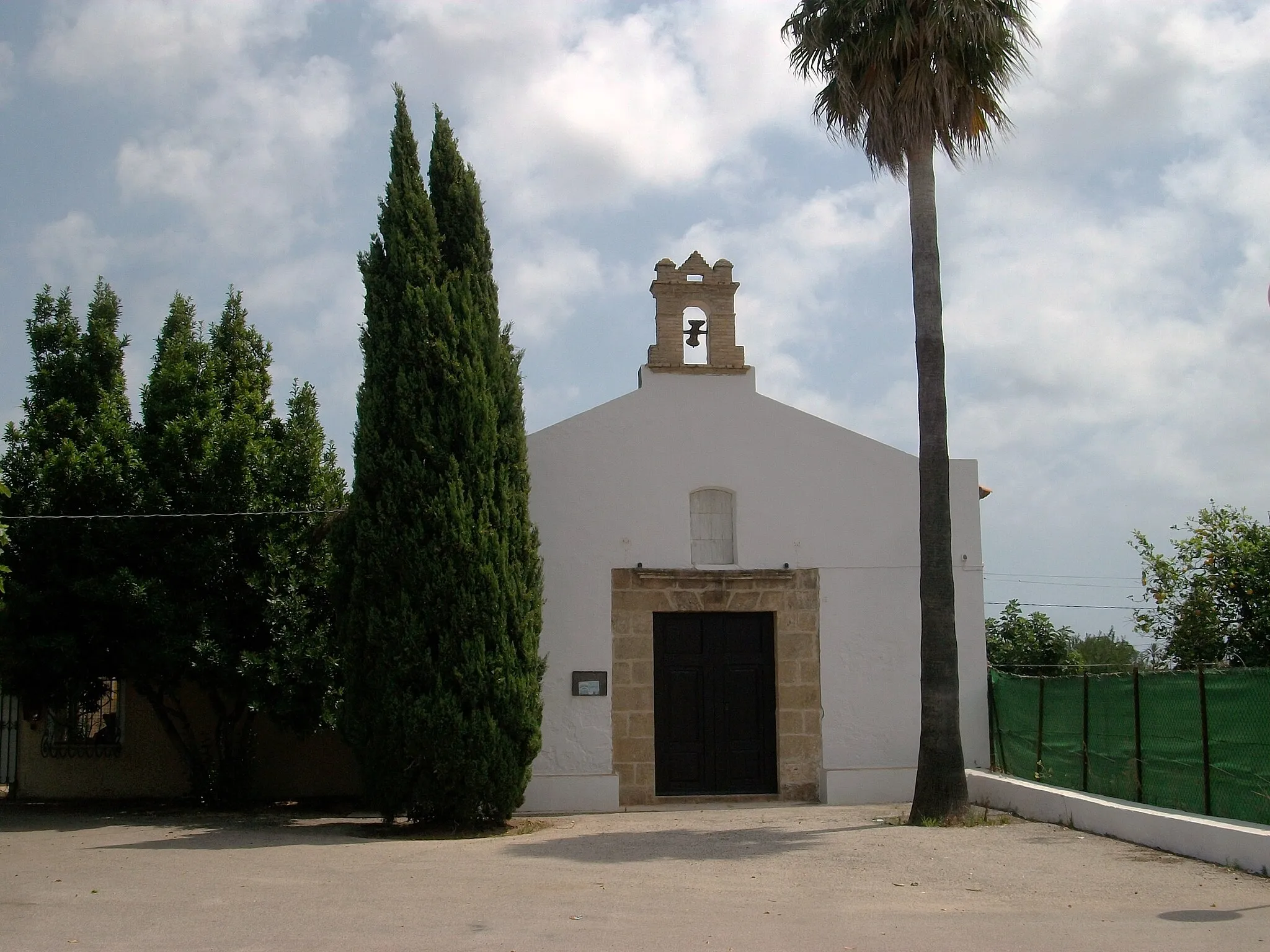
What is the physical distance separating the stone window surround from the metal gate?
10.5 m

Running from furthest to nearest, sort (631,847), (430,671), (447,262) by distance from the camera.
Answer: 1. (447,262)
2. (430,671)
3. (631,847)

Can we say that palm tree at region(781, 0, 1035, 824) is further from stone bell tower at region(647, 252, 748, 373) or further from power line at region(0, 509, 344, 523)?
power line at region(0, 509, 344, 523)

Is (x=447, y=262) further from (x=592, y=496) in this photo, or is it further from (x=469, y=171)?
(x=592, y=496)

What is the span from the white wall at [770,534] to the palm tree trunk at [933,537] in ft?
8.98

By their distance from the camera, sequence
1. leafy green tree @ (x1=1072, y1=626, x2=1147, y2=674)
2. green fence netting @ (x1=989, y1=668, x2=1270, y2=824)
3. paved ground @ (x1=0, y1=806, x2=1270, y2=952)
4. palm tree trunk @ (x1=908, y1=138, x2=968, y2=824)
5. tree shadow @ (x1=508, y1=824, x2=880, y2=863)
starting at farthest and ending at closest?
leafy green tree @ (x1=1072, y1=626, x2=1147, y2=674), palm tree trunk @ (x1=908, y1=138, x2=968, y2=824), tree shadow @ (x1=508, y1=824, x2=880, y2=863), green fence netting @ (x1=989, y1=668, x2=1270, y2=824), paved ground @ (x1=0, y1=806, x2=1270, y2=952)

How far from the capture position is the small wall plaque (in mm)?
15039

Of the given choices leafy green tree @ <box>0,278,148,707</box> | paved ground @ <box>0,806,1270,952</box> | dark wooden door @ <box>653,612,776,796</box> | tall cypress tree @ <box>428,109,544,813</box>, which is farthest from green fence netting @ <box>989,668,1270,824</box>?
leafy green tree @ <box>0,278,148,707</box>

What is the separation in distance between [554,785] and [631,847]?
3.69 metres

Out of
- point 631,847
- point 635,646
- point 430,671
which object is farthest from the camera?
point 635,646

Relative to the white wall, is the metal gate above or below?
below

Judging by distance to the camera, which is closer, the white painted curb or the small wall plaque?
the white painted curb

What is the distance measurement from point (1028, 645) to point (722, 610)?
769cm

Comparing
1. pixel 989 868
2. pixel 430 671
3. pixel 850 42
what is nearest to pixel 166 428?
pixel 430 671

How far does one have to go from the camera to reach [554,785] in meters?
14.8
